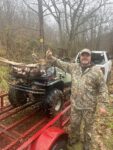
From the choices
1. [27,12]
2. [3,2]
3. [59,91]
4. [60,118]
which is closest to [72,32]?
[27,12]

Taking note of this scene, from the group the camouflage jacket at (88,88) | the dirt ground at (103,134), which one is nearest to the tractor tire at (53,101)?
the dirt ground at (103,134)

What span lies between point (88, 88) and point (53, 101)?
1.89 m

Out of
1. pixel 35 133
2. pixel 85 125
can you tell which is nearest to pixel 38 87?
pixel 35 133

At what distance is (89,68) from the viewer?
4246mm

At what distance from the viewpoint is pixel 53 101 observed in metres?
5.96

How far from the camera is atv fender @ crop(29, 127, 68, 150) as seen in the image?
12.0ft

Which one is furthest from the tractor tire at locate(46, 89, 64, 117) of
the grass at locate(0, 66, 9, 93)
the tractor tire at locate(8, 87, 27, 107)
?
the grass at locate(0, 66, 9, 93)

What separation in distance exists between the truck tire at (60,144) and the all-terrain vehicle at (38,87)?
5.48 ft

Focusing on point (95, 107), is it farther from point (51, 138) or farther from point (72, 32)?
point (72, 32)

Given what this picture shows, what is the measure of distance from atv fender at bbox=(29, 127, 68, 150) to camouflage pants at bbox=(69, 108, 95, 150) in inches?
17.6

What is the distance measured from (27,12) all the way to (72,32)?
4.07m

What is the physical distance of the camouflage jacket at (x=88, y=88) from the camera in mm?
4191

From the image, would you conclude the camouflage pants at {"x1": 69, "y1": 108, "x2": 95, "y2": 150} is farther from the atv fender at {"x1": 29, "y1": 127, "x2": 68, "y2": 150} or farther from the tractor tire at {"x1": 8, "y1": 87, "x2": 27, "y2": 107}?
the tractor tire at {"x1": 8, "y1": 87, "x2": 27, "y2": 107}

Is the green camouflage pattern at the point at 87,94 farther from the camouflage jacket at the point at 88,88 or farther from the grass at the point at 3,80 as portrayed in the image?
the grass at the point at 3,80
